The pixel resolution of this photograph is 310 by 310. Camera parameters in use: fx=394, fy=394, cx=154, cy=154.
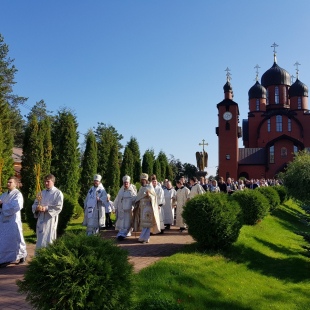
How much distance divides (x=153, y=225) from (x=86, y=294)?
280 inches

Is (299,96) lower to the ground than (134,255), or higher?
higher

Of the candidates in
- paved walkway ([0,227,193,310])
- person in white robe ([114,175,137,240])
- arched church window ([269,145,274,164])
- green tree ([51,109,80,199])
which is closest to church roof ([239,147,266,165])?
arched church window ([269,145,274,164])

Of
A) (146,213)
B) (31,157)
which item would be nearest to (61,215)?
(146,213)

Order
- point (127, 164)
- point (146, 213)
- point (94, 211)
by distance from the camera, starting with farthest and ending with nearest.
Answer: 1. point (127, 164)
2. point (146, 213)
3. point (94, 211)

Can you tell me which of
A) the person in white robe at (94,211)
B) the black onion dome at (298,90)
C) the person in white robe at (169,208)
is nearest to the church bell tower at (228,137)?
the black onion dome at (298,90)

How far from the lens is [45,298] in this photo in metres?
4.22

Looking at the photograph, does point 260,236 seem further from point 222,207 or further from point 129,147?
point 129,147

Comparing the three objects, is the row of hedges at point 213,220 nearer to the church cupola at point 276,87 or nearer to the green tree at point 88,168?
the green tree at point 88,168

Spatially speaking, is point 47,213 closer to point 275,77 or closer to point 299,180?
point 299,180

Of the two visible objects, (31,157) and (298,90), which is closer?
(31,157)

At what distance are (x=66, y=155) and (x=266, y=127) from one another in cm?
4813

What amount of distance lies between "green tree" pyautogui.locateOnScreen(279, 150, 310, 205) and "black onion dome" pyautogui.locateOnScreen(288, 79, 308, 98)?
3852 cm

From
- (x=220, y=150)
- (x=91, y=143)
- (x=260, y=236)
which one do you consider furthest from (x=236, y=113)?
(x=260, y=236)

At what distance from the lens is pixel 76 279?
14.0 feet
